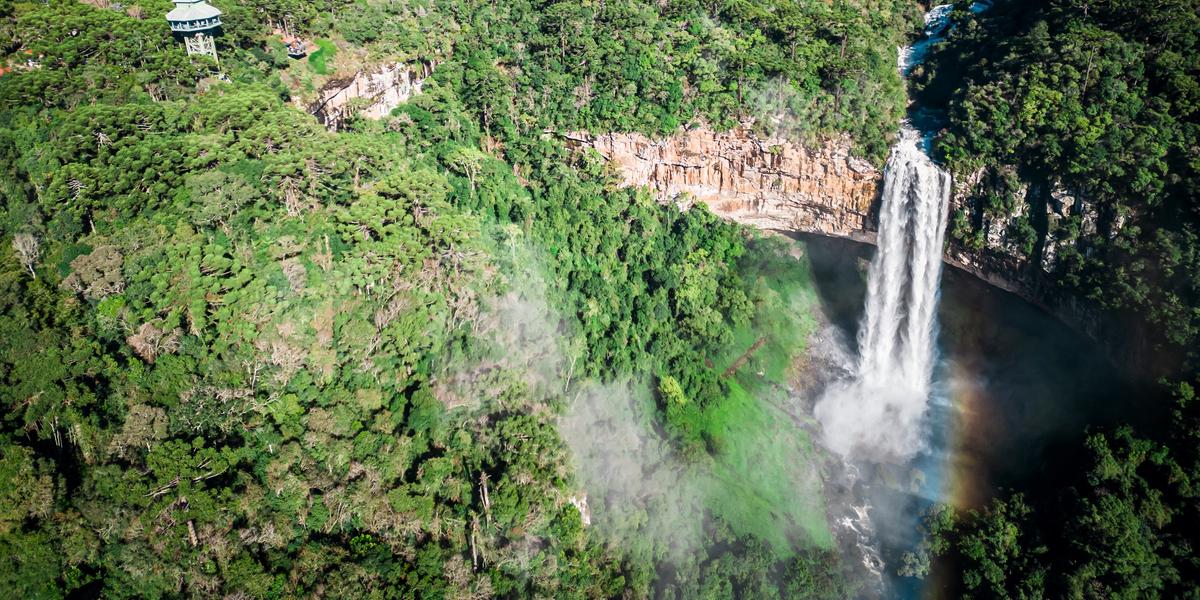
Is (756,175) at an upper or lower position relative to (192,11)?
lower

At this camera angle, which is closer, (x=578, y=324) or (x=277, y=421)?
(x=277, y=421)

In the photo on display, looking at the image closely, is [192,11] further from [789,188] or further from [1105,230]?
[1105,230]

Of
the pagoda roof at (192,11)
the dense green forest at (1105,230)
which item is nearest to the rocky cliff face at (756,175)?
the dense green forest at (1105,230)

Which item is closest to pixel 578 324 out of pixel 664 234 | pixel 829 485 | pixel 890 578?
pixel 664 234

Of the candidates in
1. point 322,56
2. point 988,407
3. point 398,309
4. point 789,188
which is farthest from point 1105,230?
point 322,56

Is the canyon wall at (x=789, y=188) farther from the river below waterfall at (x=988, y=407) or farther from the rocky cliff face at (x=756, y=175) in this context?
the river below waterfall at (x=988, y=407)

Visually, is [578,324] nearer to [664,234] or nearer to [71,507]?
[664,234]

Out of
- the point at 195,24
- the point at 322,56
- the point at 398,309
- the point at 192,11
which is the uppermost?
the point at 192,11
